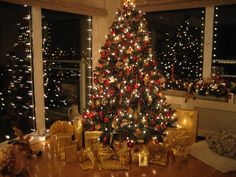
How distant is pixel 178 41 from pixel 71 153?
2.44 m

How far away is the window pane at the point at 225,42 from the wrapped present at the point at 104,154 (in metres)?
2.03

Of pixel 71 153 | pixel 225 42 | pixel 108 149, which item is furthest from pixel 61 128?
pixel 225 42

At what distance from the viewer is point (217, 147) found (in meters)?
2.99

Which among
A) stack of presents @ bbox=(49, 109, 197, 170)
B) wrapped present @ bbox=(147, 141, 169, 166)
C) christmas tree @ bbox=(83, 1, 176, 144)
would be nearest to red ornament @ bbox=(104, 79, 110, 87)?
christmas tree @ bbox=(83, 1, 176, 144)

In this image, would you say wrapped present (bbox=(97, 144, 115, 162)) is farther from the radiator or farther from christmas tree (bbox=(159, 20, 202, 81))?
christmas tree (bbox=(159, 20, 202, 81))

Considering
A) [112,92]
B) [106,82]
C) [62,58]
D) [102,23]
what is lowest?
[112,92]

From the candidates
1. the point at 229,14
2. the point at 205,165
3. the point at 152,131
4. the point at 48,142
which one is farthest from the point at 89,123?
the point at 229,14

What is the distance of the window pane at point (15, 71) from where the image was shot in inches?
128

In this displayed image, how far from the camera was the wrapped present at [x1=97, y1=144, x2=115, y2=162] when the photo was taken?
9.25 feet

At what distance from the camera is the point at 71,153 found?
2.86 meters

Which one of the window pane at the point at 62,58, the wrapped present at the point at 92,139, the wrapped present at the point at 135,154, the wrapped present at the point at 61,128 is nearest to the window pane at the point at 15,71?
the window pane at the point at 62,58

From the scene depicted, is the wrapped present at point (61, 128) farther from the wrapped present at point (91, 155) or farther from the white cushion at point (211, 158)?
the white cushion at point (211, 158)

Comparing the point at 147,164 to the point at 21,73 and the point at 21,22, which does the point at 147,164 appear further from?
the point at 21,22

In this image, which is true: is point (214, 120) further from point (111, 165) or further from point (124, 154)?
point (111, 165)
